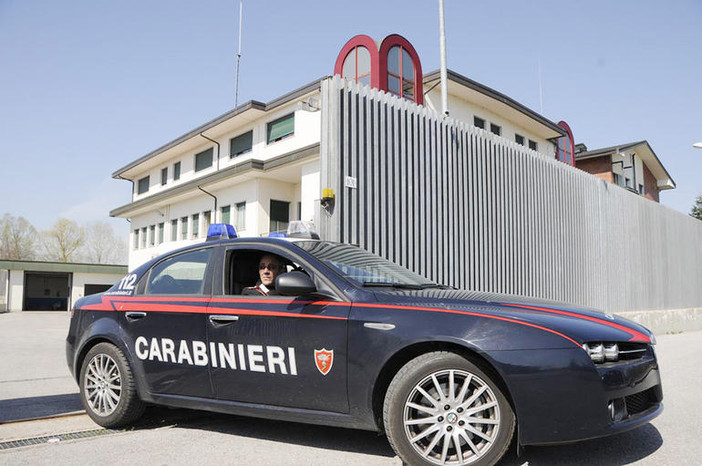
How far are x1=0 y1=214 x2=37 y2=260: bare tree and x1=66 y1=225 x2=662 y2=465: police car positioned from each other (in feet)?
245

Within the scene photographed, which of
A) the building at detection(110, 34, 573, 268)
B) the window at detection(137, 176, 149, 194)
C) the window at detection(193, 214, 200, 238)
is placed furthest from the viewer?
the window at detection(137, 176, 149, 194)

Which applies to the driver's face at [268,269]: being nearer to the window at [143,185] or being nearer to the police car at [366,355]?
the police car at [366,355]

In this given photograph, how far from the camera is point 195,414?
5156mm

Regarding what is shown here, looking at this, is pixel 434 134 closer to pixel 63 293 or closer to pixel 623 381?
pixel 623 381

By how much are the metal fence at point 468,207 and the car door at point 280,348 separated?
3734 millimetres

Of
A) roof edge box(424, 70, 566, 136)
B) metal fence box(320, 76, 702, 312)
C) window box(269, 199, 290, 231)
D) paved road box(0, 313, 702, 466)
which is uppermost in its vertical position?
roof edge box(424, 70, 566, 136)

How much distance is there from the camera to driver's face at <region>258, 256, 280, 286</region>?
4383 millimetres

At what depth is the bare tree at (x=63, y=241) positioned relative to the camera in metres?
69.1

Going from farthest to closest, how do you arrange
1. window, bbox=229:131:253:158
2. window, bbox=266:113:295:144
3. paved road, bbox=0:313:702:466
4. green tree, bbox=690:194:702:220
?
green tree, bbox=690:194:702:220
window, bbox=229:131:253:158
window, bbox=266:113:295:144
paved road, bbox=0:313:702:466

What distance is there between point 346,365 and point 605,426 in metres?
1.53

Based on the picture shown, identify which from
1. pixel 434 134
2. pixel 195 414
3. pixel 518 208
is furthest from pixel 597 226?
pixel 195 414

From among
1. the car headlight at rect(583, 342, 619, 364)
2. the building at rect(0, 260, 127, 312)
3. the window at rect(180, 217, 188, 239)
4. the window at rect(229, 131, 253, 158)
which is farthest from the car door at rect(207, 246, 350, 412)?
the building at rect(0, 260, 127, 312)

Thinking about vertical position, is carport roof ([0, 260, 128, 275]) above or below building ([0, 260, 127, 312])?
above

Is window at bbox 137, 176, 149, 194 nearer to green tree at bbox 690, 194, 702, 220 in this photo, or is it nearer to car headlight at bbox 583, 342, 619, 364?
car headlight at bbox 583, 342, 619, 364
